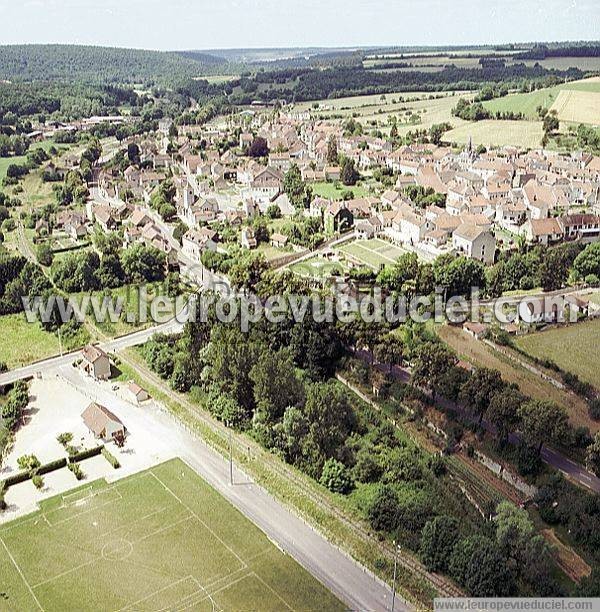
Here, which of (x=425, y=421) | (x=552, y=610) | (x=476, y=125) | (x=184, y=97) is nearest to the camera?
(x=552, y=610)

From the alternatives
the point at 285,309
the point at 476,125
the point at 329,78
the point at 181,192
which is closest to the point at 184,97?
the point at 329,78

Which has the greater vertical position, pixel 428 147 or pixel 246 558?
pixel 428 147

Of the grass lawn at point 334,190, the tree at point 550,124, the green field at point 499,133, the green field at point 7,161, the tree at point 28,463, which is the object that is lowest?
the tree at point 28,463

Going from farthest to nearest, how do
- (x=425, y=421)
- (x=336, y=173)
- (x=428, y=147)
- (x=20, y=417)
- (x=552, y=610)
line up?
(x=428, y=147), (x=336, y=173), (x=20, y=417), (x=425, y=421), (x=552, y=610)

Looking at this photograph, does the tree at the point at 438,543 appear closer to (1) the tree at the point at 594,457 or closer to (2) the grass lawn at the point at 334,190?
(1) the tree at the point at 594,457

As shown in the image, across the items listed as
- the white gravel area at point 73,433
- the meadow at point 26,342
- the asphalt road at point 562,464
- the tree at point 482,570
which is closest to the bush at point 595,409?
the asphalt road at point 562,464

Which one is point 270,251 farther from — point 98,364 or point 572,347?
point 572,347

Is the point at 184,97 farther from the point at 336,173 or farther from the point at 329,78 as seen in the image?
the point at 336,173

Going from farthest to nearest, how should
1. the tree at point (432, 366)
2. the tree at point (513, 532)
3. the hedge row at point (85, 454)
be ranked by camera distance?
the tree at point (432, 366)
the hedge row at point (85, 454)
the tree at point (513, 532)
